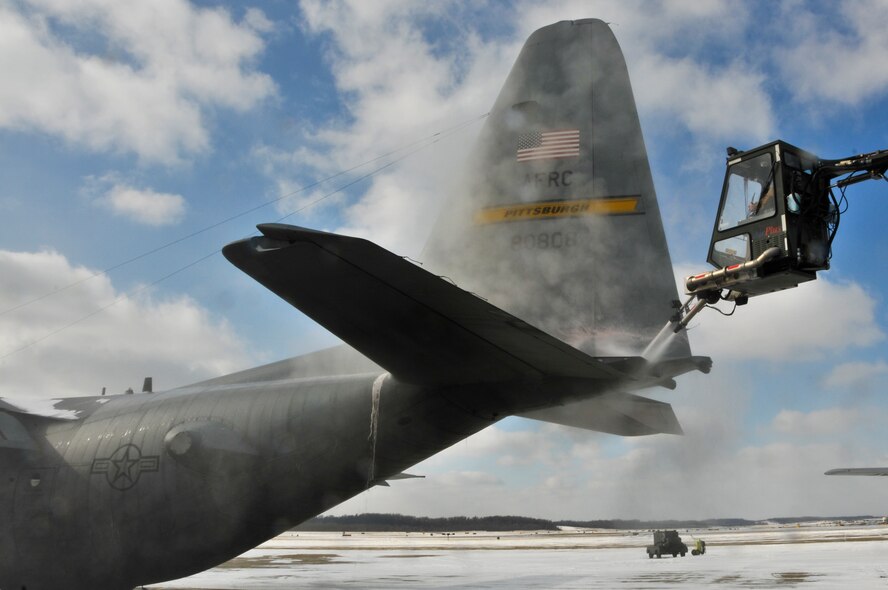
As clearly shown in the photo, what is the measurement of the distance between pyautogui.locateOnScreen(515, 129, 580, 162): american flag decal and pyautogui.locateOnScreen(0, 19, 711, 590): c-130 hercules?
0.02 meters

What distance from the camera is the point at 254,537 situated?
1004cm

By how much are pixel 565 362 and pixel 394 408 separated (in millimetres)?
2807

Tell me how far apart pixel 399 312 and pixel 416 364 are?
1.44 meters

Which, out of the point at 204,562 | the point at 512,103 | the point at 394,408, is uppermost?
the point at 512,103

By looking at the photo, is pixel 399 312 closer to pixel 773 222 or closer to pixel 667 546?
pixel 773 222

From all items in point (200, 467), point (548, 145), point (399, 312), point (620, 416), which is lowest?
point (200, 467)

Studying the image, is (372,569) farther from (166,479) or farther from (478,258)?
(478,258)

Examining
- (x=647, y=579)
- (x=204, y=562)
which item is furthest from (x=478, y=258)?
(x=647, y=579)

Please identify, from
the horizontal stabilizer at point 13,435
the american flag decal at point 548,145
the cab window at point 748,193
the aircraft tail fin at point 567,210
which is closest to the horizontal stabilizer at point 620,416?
the aircraft tail fin at point 567,210

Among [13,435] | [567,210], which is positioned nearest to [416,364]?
[567,210]

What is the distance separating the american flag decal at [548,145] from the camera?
838 centimetres

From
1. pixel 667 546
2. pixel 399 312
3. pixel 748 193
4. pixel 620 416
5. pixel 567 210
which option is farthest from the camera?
pixel 667 546

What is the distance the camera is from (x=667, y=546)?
3228 cm

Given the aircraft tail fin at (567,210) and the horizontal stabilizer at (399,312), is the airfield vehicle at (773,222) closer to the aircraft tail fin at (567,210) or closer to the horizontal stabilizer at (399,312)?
the aircraft tail fin at (567,210)
